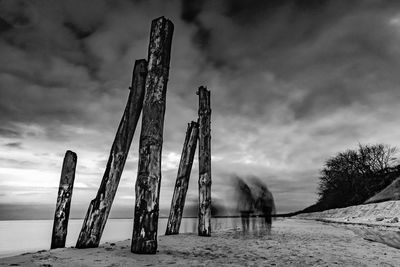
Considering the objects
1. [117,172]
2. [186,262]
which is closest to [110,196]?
[117,172]

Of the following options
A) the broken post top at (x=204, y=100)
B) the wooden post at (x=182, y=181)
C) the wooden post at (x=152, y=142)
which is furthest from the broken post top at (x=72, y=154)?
the broken post top at (x=204, y=100)

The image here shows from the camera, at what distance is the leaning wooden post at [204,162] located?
25.5ft

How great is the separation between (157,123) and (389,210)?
13.2 m

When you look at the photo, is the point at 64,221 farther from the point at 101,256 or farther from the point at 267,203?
the point at 267,203

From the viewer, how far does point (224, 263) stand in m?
3.79

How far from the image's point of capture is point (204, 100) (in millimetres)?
8500

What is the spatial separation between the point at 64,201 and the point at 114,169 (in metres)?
1.50

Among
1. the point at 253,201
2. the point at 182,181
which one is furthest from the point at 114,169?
the point at 253,201

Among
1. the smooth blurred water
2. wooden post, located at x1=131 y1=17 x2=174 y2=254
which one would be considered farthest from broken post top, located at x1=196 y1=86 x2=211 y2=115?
the smooth blurred water

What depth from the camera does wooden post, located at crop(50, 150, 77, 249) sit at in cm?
559

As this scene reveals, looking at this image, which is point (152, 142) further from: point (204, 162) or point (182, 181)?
point (182, 181)

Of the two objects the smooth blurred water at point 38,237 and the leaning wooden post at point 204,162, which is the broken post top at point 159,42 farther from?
the smooth blurred water at point 38,237

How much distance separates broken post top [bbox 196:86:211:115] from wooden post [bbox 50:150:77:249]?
3897 mm

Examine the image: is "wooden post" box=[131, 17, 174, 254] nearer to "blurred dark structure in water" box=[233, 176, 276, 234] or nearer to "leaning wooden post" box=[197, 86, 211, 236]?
"leaning wooden post" box=[197, 86, 211, 236]
